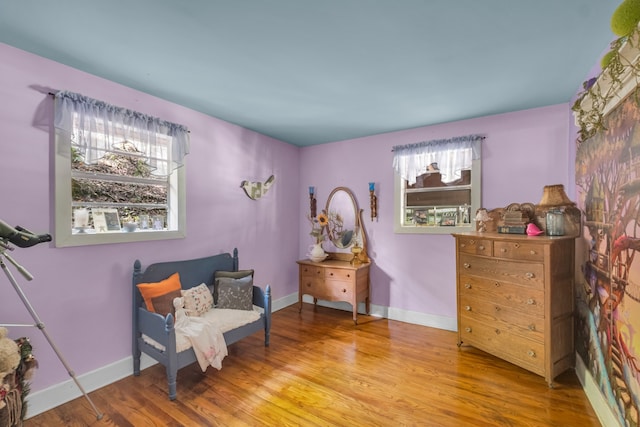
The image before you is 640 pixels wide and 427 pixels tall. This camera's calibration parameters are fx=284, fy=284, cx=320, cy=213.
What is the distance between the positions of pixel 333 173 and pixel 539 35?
8.72 feet

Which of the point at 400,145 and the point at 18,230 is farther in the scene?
the point at 400,145

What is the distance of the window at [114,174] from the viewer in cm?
202

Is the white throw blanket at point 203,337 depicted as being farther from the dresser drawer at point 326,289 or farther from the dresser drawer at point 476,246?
the dresser drawer at point 476,246

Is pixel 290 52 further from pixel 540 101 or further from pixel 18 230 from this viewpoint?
pixel 540 101

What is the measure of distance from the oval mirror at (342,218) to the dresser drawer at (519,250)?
1.73 meters

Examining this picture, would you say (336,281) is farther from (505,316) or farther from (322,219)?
(505,316)

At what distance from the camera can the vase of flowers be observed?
3811 millimetres

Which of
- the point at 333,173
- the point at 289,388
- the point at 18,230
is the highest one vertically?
the point at 333,173

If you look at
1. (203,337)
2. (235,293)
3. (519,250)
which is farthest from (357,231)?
(203,337)

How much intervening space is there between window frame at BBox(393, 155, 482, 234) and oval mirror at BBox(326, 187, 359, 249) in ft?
1.84

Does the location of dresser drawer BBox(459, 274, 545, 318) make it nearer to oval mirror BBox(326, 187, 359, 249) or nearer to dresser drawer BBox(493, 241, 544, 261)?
dresser drawer BBox(493, 241, 544, 261)

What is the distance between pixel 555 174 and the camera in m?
2.72

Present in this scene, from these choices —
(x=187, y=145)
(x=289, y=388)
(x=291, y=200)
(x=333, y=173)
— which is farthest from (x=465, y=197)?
(x=187, y=145)

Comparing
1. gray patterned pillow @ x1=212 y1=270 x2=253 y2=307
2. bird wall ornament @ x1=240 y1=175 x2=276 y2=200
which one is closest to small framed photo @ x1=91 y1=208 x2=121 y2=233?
gray patterned pillow @ x1=212 y1=270 x2=253 y2=307
